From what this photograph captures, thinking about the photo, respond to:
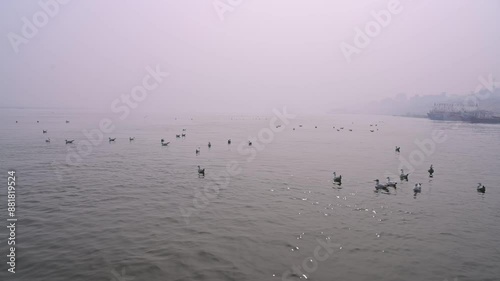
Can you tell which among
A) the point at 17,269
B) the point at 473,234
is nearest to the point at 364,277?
the point at 473,234

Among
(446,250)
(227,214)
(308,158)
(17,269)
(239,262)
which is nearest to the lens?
(17,269)

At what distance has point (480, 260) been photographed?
16797mm

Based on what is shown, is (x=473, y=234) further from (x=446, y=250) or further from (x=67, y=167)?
(x=67, y=167)

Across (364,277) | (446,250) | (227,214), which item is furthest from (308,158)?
(364,277)

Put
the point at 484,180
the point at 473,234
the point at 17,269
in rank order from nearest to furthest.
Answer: the point at 17,269, the point at 473,234, the point at 484,180

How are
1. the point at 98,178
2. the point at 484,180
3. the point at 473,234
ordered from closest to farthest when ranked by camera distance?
the point at 473,234 → the point at 98,178 → the point at 484,180

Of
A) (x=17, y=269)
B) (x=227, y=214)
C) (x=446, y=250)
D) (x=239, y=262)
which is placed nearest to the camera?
(x=17, y=269)

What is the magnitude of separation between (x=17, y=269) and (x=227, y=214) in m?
12.4

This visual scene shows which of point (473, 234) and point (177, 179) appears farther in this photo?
point (177, 179)

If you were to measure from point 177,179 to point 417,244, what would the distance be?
938 inches

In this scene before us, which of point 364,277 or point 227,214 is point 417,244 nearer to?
point 364,277

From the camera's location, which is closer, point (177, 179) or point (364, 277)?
point (364, 277)

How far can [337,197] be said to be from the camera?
2800 centimetres

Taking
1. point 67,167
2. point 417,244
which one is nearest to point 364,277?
point 417,244
